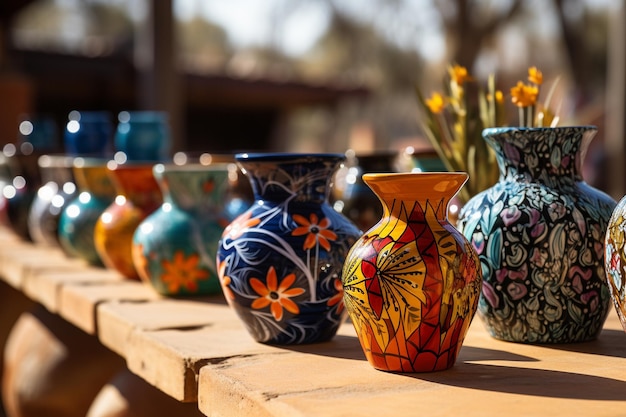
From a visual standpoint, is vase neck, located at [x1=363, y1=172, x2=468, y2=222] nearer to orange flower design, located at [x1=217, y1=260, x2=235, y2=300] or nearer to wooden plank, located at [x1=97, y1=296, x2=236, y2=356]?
orange flower design, located at [x1=217, y1=260, x2=235, y2=300]

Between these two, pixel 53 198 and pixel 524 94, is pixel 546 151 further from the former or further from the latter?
pixel 53 198

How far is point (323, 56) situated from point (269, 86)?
27.9 metres

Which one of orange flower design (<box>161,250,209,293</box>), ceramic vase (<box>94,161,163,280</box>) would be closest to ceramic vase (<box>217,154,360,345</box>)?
orange flower design (<box>161,250,209,293</box>)

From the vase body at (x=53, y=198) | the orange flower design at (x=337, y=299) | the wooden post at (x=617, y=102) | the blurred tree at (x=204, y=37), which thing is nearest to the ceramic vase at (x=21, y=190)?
the vase body at (x=53, y=198)

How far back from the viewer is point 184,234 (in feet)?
6.36

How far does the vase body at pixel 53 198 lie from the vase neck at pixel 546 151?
1751mm

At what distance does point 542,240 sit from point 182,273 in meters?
0.89

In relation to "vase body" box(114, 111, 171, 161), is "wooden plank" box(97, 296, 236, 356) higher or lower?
lower

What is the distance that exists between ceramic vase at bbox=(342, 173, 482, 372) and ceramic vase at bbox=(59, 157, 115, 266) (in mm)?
1463

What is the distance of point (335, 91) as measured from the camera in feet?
26.5

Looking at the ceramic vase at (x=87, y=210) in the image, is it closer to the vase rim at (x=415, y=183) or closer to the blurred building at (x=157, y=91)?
the vase rim at (x=415, y=183)

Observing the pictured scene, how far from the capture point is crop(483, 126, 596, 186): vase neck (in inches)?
53.1

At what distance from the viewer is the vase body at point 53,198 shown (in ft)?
9.23

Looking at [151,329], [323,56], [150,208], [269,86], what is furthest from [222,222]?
[323,56]
